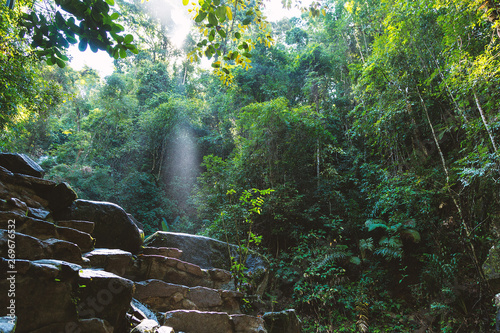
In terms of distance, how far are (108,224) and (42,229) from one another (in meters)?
1.14

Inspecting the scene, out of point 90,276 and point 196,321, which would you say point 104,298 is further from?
point 196,321

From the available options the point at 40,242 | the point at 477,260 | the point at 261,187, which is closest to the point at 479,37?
the point at 477,260

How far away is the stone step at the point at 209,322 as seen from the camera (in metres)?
2.88

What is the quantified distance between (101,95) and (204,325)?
1503 centimetres

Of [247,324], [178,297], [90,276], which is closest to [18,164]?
[90,276]

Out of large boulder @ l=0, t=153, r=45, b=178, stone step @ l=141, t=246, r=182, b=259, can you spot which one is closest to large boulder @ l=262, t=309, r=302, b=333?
stone step @ l=141, t=246, r=182, b=259

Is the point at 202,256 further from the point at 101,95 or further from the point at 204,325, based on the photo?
the point at 101,95

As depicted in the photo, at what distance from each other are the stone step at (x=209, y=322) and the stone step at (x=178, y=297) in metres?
0.43

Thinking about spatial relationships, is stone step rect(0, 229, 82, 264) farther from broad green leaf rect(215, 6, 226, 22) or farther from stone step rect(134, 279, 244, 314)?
broad green leaf rect(215, 6, 226, 22)

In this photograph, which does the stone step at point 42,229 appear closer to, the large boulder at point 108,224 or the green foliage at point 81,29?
the large boulder at point 108,224

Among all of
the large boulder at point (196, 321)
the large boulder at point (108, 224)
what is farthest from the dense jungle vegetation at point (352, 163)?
the large boulder at point (108, 224)

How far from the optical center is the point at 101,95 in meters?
14.2

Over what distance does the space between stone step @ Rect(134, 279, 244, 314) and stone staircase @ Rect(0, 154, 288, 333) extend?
0.5 inches

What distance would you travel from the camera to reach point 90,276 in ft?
7.17
